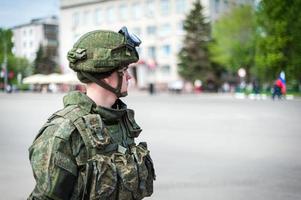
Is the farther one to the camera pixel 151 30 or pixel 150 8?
pixel 151 30

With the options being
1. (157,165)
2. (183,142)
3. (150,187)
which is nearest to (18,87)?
(183,142)

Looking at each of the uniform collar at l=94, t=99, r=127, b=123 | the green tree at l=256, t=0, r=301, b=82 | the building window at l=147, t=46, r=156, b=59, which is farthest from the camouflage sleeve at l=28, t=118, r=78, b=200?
the building window at l=147, t=46, r=156, b=59

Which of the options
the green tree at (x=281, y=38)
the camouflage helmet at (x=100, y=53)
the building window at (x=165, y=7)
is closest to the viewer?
the camouflage helmet at (x=100, y=53)

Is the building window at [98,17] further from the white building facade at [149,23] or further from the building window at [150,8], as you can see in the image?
the building window at [150,8]

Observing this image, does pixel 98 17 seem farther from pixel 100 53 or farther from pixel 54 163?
pixel 54 163

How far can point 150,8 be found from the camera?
75125mm

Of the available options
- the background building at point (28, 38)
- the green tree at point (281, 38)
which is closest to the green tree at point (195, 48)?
the green tree at point (281, 38)

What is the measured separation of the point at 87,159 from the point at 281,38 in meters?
37.6

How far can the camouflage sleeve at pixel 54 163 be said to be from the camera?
1.94m

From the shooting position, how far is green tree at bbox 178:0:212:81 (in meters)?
57.6

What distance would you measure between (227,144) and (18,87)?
3511 cm

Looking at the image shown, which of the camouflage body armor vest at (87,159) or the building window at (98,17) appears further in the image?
the building window at (98,17)

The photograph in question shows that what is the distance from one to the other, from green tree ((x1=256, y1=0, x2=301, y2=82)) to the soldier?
32.3 metres

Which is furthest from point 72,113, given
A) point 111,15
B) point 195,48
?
point 111,15
